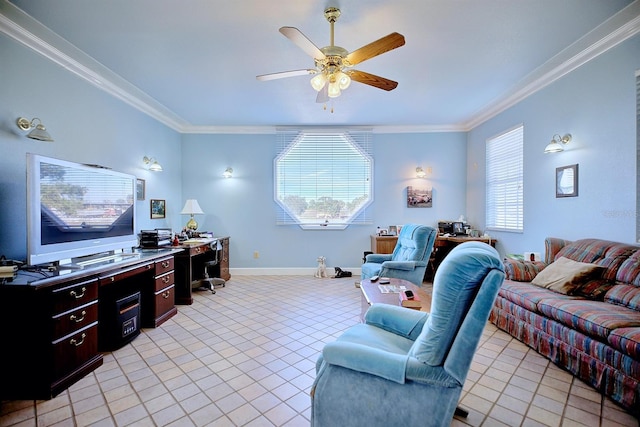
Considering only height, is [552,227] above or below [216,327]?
above

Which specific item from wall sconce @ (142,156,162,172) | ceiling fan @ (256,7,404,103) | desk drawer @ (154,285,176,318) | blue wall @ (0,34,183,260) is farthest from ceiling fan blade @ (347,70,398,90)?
wall sconce @ (142,156,162,172)

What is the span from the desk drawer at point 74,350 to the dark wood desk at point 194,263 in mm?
1509

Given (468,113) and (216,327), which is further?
(468,113)

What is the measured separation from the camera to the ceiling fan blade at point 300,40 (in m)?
1.89

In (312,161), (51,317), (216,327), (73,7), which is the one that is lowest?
(216,327)

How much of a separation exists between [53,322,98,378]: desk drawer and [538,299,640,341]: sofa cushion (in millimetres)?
3744

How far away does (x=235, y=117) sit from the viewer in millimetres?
4934

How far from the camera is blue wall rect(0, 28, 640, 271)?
2.59 meters

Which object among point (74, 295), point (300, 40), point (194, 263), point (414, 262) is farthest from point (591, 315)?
point (194, 263)

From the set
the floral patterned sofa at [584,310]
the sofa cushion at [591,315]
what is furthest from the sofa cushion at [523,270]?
the sofa cushion at [591,315]

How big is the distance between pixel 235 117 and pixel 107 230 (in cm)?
282

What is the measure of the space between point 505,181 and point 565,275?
2.11m

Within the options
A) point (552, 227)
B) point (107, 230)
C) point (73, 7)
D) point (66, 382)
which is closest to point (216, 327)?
point (66, 382)

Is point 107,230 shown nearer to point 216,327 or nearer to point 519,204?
point 216,327
